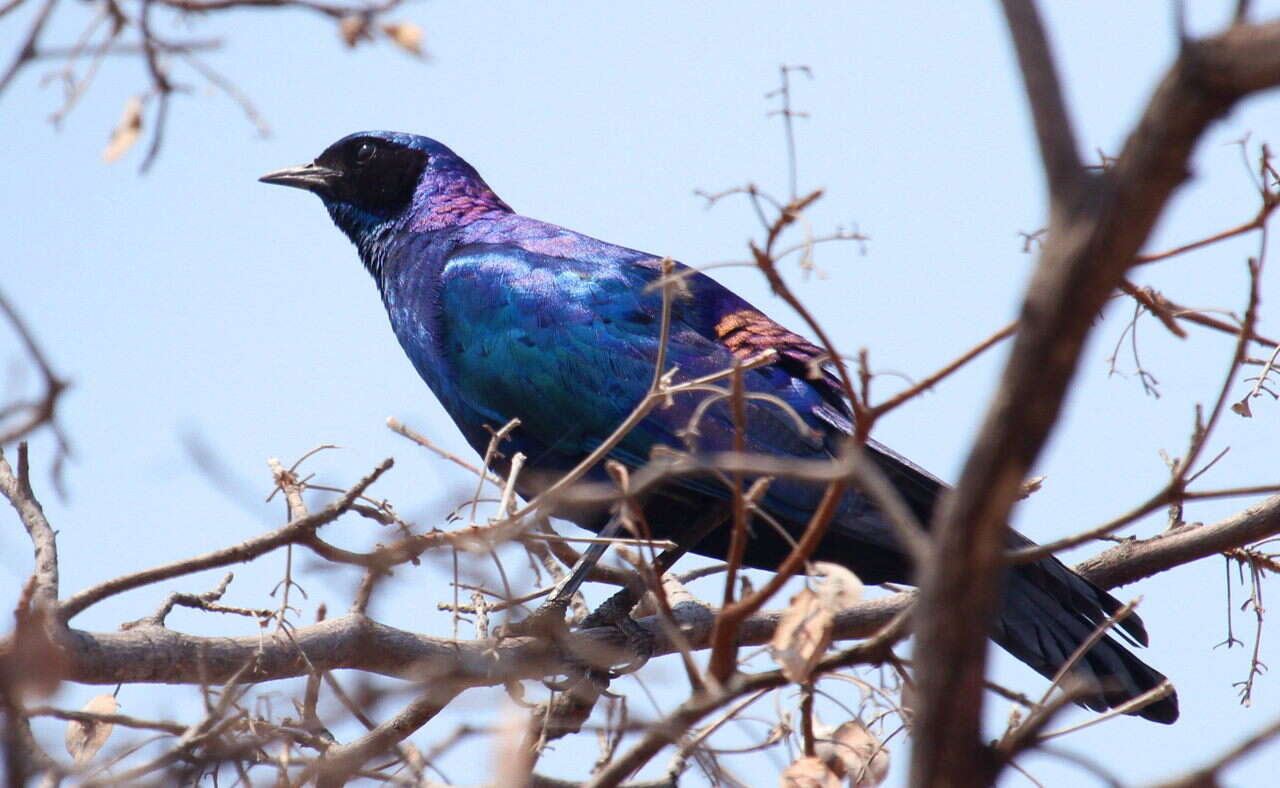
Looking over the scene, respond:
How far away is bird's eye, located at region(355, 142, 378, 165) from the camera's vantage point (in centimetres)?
623

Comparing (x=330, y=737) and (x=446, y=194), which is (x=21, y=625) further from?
(x=446, y=194)

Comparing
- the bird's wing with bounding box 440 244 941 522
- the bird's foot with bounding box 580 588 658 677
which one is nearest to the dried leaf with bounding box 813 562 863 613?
the bird's foot with bounding box 580 588 658 677

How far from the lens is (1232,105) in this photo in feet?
4.59

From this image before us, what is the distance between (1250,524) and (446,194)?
330cm

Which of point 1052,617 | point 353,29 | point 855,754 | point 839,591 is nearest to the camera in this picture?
point 839,591

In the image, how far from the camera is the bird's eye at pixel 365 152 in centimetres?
623

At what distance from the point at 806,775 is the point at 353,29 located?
4.96 ft

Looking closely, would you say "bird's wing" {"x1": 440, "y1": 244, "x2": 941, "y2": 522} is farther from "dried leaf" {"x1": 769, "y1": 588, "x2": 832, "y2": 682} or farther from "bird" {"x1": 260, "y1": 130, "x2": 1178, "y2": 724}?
"dried leaf" {"x1": 769, "y1": 588, "x2": 832, "y2": 682}

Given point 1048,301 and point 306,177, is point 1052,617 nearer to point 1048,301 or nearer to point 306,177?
point 1048,301

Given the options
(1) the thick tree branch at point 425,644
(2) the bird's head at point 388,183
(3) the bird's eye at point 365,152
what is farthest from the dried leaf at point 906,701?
(3) the bird's eye at point 365,152

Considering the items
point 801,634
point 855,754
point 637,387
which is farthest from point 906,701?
point 637,387

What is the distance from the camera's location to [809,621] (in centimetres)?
240

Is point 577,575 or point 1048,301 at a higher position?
point 577,575

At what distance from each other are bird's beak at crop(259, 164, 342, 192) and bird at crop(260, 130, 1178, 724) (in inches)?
21.6
